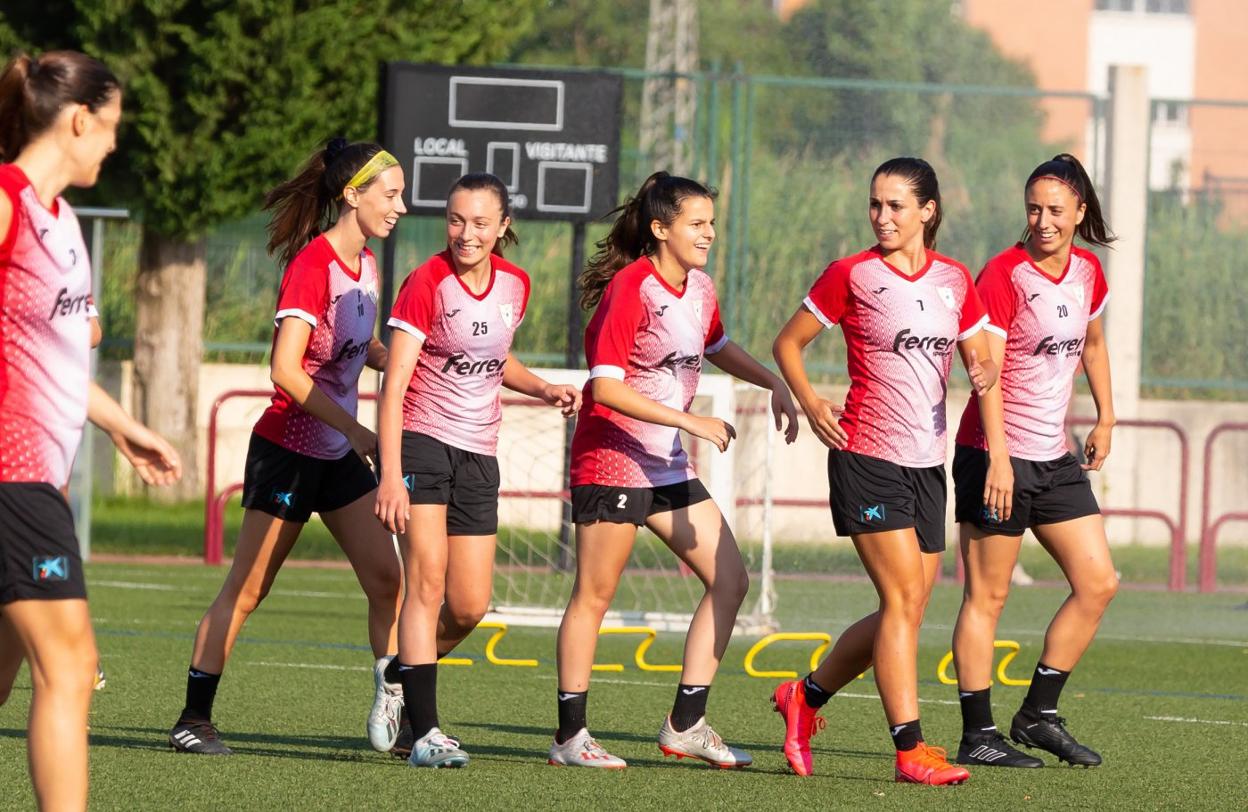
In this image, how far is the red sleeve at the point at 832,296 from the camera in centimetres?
659

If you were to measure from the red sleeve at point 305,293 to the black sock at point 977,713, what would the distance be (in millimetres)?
2515

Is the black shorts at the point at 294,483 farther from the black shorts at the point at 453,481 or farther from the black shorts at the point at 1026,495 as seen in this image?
the black shorts at the point at 1026,495

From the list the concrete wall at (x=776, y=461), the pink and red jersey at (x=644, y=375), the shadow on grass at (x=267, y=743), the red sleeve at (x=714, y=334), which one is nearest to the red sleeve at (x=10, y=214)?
the pink and red jersey at (x=644, y=375)

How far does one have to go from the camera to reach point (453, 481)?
22.0 feet

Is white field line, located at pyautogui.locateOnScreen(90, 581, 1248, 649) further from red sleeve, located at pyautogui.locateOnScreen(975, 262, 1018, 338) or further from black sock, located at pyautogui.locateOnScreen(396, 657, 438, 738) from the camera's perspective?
black sock, located at pyautogui.locateOnScreen(396, 657, 438, 738)

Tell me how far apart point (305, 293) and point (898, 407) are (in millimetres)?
1910

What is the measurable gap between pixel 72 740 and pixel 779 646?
291 inches

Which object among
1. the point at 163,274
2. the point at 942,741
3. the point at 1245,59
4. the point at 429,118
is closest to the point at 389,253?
the point at 429,118

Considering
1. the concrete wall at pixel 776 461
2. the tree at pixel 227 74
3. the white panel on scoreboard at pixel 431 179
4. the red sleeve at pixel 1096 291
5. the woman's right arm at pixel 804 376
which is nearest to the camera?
the woman's right arm at pixel 804 376

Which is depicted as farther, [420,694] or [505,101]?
[505,101]

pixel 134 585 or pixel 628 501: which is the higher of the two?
pixel 628 501

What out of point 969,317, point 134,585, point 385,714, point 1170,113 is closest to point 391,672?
point 385,714

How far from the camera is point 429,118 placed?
12.9 m

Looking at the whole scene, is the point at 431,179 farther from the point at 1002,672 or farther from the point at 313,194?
the point at 313,194
